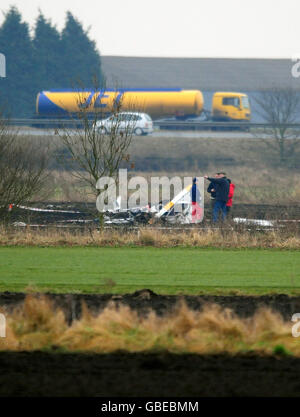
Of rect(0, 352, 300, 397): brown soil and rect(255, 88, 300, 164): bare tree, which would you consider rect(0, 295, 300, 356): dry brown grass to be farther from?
rect(255, 88, 300, 164): bare tree

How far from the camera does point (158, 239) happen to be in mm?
22516

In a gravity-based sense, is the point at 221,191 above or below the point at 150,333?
above

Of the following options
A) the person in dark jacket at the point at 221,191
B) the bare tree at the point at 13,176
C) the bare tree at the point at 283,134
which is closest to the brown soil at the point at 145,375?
the bare tree at the point at 13,176

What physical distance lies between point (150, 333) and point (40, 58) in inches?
2660

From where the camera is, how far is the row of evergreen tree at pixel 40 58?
244 feet

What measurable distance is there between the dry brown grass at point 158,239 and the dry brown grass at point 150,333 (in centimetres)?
963

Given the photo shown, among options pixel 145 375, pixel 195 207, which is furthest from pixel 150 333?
pixel 195 207

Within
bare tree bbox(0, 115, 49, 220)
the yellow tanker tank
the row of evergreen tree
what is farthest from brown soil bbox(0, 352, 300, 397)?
the row of evergreen tree

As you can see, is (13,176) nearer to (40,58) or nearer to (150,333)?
(150,333)

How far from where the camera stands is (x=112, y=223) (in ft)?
86.0

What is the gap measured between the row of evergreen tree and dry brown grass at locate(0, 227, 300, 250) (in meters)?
49.5

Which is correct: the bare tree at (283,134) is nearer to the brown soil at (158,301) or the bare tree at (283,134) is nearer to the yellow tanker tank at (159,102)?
the yellow tanker tank at (159,102)

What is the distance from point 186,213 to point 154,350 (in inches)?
618

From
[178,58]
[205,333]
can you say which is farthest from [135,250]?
[178,58]
